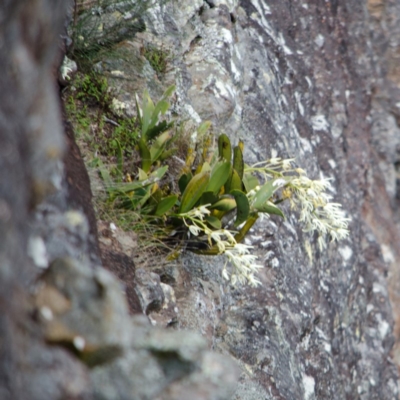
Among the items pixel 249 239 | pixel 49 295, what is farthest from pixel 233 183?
pixel 49 295

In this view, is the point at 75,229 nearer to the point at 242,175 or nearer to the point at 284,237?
the point at 242,175

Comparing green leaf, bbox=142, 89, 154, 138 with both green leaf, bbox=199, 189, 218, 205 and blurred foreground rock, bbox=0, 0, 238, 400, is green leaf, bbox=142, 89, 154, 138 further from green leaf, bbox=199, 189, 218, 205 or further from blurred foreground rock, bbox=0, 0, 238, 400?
blurred foreground rock, bbox=0, 0, 238, 400

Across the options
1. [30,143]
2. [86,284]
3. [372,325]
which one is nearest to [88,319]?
[86,284]

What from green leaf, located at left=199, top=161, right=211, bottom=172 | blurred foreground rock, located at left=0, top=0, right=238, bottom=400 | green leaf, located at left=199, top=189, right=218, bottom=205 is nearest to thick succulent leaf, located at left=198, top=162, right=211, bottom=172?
green leaf, located at left=199, top=161, right=211, bottom=172

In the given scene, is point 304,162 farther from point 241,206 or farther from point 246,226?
point 241,206

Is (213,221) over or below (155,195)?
below
